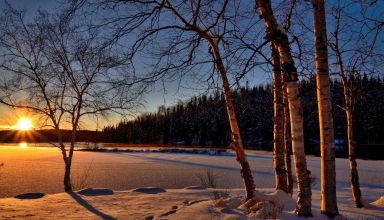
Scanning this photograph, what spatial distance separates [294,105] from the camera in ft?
18.2

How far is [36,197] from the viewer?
9945mm

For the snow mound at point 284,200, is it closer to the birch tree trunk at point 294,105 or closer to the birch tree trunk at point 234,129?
the birch tree trunk at point 234,129

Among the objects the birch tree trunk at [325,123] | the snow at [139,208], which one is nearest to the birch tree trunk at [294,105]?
the birch tree trunk at [325,123]

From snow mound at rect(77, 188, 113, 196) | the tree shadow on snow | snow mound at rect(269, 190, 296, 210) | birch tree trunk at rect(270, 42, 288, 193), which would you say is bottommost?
the tree shadow on snow

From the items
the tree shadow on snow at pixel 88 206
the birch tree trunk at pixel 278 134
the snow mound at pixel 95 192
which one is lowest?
the tree shadow on snow at pixel 88 206

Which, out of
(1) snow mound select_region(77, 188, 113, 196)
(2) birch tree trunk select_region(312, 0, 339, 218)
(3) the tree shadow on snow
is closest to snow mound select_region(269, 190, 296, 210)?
(2) birch tree trunk select_region(312, 0, 339, 218)

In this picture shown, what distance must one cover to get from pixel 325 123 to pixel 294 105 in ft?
1.65

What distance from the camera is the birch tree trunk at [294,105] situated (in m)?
5.55

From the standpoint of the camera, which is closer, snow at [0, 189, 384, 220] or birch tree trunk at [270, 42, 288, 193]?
snow at [0, 189, 384, 220]

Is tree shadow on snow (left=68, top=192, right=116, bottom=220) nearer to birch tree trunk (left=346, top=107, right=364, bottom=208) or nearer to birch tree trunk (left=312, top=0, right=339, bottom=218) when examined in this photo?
birch tree trunk (left=312, top=0, right=339, bottom=218)

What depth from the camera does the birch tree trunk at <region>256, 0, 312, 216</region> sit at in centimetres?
555

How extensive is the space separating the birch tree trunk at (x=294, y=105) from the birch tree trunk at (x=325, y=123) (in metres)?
0.28

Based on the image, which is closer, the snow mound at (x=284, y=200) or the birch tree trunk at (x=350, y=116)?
the snow mound at (x=284, y=200)

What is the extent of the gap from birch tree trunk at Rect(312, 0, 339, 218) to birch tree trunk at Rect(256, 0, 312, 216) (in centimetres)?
28
